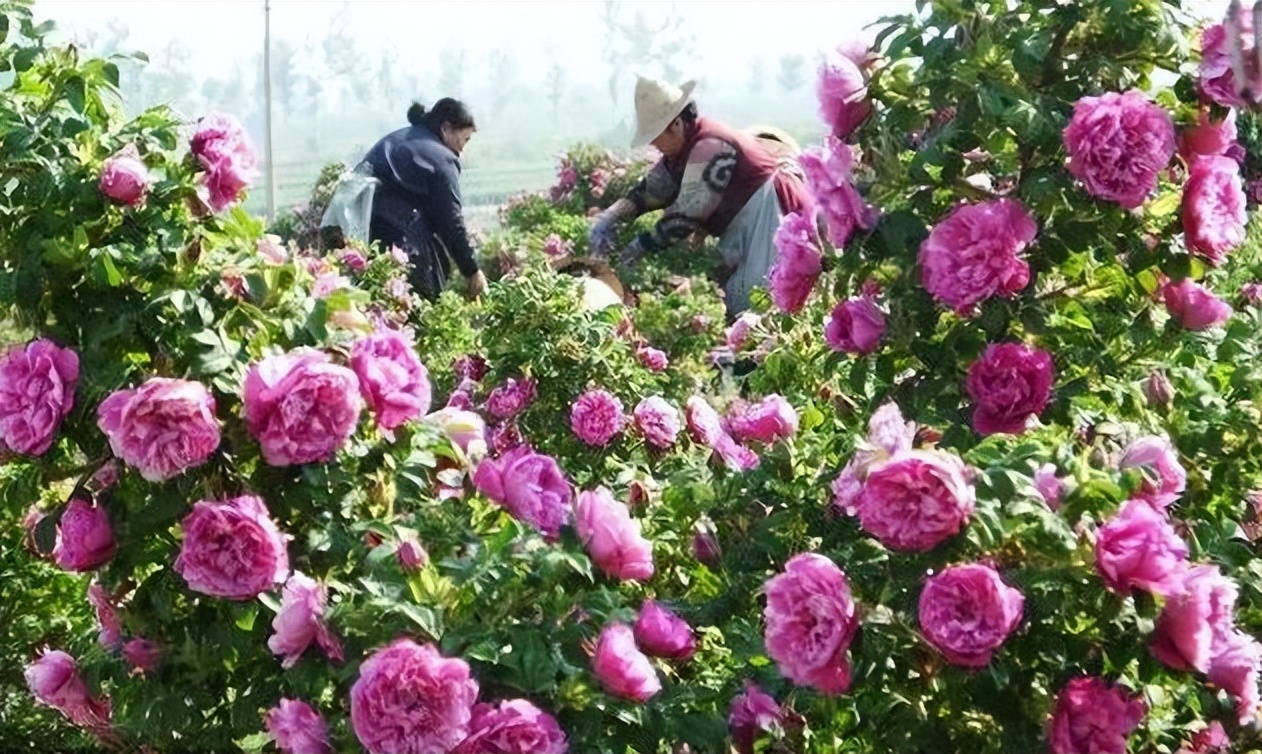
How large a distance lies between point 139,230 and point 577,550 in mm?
626

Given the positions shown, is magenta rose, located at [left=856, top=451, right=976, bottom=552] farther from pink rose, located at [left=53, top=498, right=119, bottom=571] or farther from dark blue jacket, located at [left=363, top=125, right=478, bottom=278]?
dark blue jacket, located at [left=363, top=125, right=478, bottom=278]

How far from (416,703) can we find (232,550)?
1.04ft

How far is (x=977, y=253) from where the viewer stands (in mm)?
1745

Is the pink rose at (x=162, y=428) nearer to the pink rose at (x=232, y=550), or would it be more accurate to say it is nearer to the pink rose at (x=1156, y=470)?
the pink rose at (x=232, y=550)

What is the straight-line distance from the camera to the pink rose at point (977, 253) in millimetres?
1743

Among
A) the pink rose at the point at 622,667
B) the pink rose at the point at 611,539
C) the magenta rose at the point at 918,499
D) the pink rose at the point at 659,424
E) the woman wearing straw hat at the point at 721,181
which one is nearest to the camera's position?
the magenta rose at the point at 918,499

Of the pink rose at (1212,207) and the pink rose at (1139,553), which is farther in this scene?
the pink rose at (1212,207)

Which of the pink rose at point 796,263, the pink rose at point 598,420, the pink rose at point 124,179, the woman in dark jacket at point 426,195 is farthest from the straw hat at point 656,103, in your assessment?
the pink rose at point 124,179

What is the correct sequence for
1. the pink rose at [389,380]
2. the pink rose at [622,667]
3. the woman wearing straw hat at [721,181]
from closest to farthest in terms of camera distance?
the pink rose at [622,667]
the pink rose at [389,380]
the woman wearing straw hat at [721,181]

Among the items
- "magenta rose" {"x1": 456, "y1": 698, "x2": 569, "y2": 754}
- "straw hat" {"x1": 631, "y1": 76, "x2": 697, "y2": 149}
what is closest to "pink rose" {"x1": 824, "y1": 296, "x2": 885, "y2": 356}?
"magenta rose" {"x1": 456, "y1": 698, "x2": 569, "y2": 754}

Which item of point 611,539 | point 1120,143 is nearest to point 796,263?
point 1120,143

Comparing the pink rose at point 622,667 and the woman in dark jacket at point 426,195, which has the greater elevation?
the pink rose at point 622,667

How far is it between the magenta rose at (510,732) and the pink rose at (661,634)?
0.51 ft

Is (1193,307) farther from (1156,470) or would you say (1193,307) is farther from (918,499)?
(918,499)
